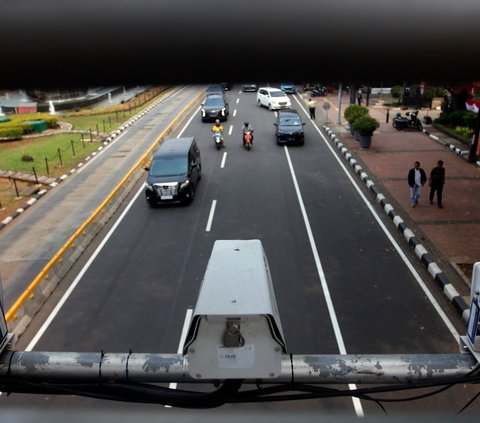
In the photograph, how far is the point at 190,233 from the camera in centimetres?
1252

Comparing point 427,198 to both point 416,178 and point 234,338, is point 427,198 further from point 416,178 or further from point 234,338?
point 234,338

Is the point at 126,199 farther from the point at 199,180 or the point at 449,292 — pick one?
the point at 449,292

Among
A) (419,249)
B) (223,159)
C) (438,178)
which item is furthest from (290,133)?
(419,249)

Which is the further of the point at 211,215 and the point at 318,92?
the point at 318,92

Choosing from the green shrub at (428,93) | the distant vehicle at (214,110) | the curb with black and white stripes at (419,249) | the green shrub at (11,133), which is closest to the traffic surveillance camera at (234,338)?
the curb with black and white stripes at (419,249)

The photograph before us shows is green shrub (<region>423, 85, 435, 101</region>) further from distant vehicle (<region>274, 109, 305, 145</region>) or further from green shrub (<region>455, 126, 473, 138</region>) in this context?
distant vehicle (<region>274, 109, 305, 145</region>)

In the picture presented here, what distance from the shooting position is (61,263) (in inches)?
422

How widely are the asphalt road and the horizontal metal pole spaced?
4012 millimetres

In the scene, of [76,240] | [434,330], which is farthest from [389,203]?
[76,240]

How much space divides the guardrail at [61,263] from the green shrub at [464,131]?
49.8 ft

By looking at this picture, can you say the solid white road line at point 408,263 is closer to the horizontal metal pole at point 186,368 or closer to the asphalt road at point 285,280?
the asphalt road at point 285,280

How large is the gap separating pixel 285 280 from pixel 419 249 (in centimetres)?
346

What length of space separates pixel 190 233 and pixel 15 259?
4356mm

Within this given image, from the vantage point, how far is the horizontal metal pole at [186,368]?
204 cm
